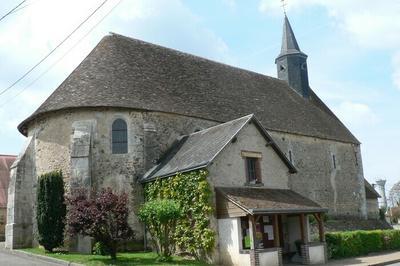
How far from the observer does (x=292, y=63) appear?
3609 centimetres

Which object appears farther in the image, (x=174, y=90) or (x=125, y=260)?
(x=174, y=90)

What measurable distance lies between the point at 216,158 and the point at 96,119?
672 cm

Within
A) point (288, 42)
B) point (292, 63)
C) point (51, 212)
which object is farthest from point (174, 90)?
point (288, 42)

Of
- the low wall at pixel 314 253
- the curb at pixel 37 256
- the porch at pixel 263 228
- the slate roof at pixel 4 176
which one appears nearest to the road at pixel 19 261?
the curb at pixel 37 256

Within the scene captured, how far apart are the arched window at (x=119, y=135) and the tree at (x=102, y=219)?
182 inches

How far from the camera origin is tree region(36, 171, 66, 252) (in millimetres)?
18875

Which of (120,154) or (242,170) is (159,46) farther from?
(242,170)

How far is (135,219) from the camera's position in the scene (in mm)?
20375

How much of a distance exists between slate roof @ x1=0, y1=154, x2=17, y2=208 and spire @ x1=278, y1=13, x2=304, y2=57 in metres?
24.4

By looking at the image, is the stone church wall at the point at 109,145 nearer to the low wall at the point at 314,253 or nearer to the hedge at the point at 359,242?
the low wall at the point at 314,253

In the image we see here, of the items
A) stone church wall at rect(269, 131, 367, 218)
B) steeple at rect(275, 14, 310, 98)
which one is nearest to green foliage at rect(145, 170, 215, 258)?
stone church wall at rect(269, 131, 367, 218)

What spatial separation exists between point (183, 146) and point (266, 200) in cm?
517

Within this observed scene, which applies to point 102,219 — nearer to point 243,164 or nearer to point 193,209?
Answer: point 193,209

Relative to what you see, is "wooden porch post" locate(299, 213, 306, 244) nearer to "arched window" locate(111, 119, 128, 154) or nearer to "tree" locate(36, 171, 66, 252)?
"arched window" locate(111, 119, 128, 154)
